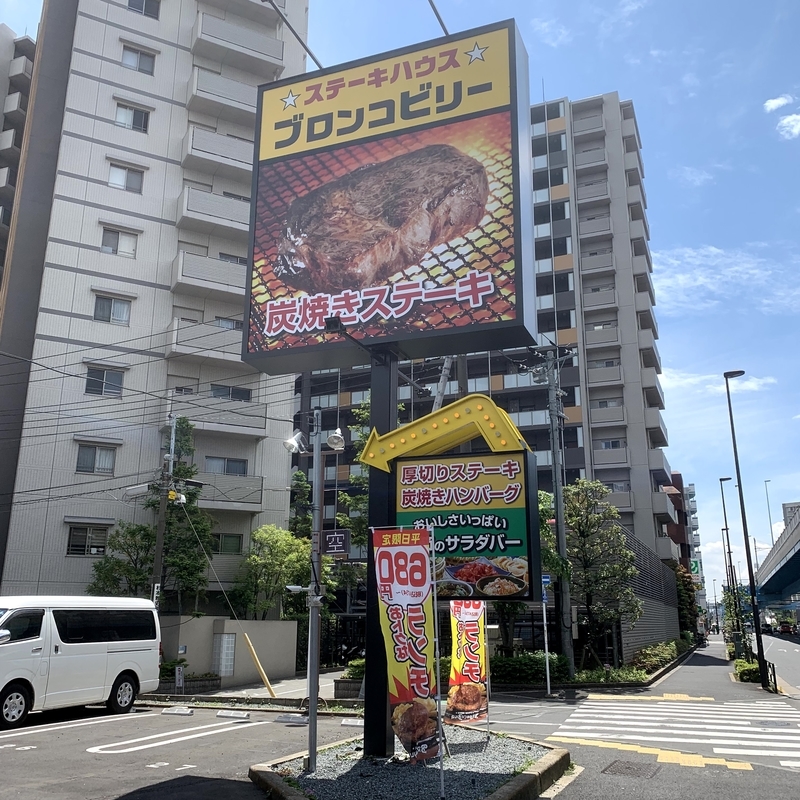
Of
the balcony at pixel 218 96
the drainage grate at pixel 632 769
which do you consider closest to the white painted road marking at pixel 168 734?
the drainage grate at pixel 632 769

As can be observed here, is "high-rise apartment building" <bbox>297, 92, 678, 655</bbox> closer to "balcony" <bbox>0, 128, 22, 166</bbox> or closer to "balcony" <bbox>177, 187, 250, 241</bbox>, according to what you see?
"balcony" <bbox>177, 187, 250, 241</bbox>

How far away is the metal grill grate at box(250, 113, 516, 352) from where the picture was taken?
36.0ft

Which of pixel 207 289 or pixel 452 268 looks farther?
pixel 207 289

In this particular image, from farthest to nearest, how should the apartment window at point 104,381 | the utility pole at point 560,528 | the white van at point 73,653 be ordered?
the apartment window at point 104,381 → the utility pole at point 560,528 → the white van at point 73,653

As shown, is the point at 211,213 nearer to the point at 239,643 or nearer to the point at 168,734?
the point at 239,643

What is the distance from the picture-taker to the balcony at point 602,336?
53.8 m

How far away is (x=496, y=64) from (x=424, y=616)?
8527 mm

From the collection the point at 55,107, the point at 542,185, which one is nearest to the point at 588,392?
the point at 542,185

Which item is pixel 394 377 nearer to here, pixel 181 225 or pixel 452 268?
pixel 452 268

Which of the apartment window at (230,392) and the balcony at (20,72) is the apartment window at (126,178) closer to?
the balcony at (20,72)

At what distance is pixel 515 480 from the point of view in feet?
→ 33.8

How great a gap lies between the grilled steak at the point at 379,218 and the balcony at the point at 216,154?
2640cm

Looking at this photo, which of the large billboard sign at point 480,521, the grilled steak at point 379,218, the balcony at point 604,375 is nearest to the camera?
the large billboard sign at point 480,521

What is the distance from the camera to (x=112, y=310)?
34656mm
